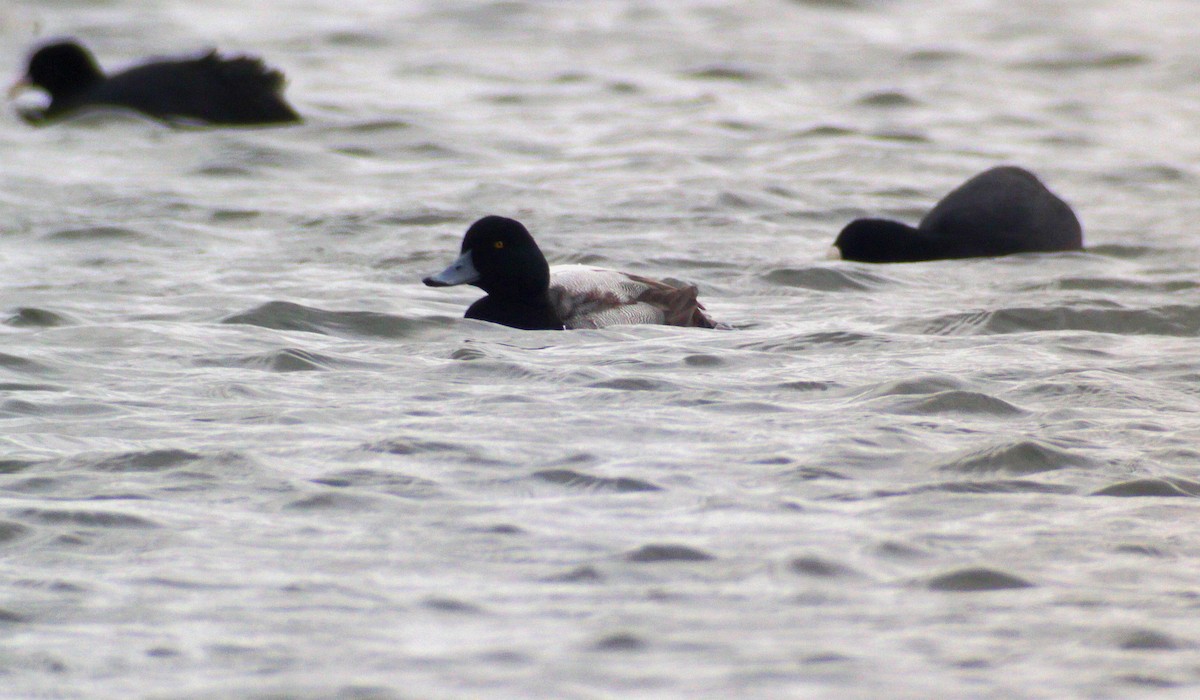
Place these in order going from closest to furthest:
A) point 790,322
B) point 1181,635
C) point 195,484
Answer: point 1181,635 < point 195,484 < point 790,322

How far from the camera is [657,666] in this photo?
4.34 m

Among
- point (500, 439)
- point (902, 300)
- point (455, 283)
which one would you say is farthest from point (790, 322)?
point (500, 439)

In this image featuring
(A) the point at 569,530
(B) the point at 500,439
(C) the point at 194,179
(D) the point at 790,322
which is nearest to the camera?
(A) the point at 569,530

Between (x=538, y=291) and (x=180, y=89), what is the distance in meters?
7.63

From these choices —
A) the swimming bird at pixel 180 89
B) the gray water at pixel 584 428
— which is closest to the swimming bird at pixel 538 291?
the gray water at pixel 584 428

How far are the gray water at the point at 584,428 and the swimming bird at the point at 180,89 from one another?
0.74ft

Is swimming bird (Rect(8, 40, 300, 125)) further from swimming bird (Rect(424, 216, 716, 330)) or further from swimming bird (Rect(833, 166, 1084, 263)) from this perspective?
swimming bird (Rect(424, 216, 716, 330))

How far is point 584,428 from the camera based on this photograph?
666 cm

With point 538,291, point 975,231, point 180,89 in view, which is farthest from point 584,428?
point 180,89

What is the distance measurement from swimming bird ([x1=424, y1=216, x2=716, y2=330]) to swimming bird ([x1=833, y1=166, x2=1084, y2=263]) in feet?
8.41

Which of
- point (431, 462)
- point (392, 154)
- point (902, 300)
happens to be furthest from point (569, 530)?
point (392, 154)

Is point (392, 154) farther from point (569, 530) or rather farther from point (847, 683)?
point (847, 683)

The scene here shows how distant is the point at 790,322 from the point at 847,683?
5.02 meters

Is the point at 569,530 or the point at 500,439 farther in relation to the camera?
the point at 500,439
